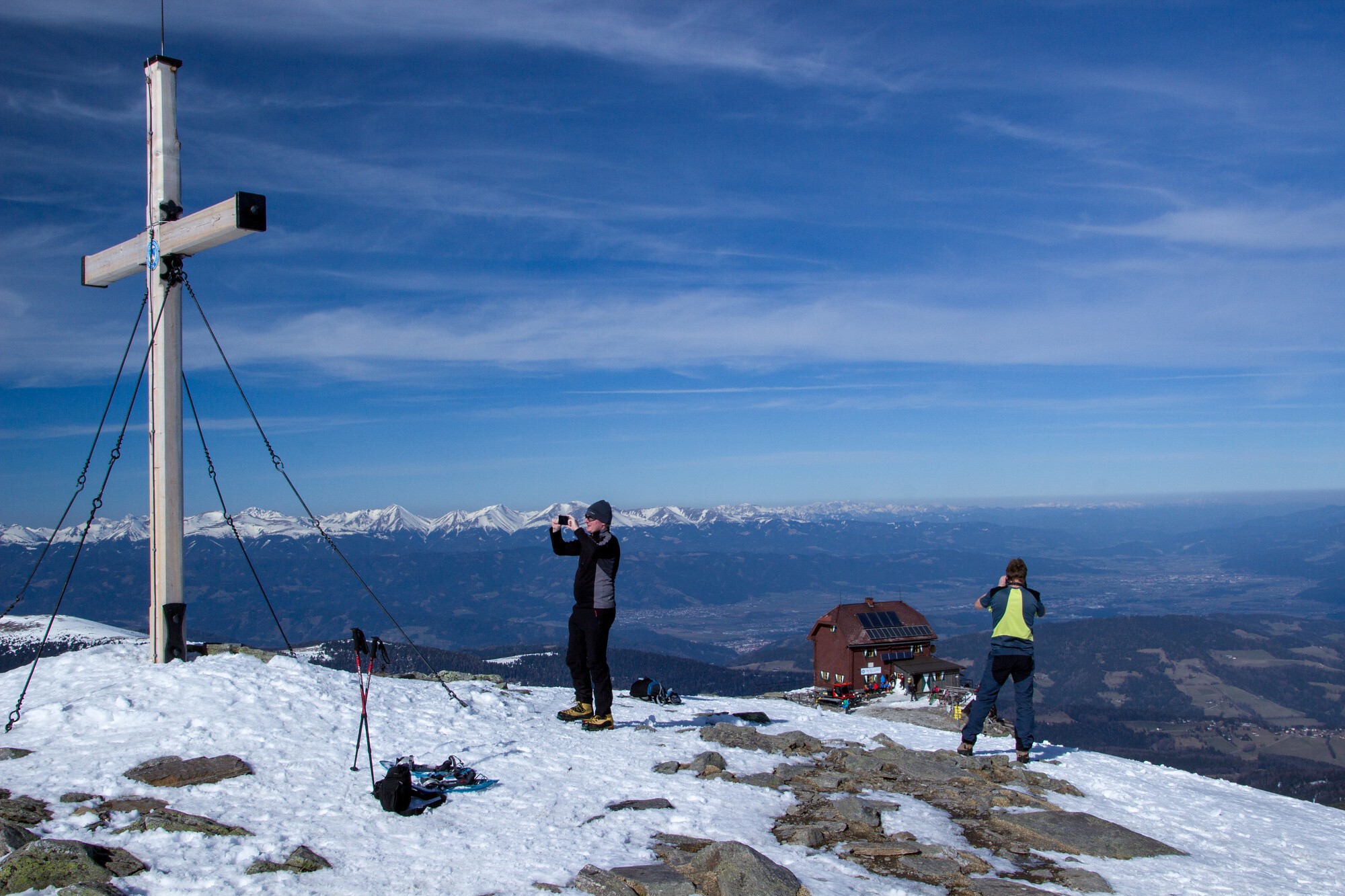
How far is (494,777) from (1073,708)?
207m

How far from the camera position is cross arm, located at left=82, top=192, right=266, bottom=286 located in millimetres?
10656

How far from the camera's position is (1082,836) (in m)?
8.66

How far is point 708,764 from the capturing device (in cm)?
1005

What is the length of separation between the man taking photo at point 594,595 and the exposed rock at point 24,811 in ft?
19.2

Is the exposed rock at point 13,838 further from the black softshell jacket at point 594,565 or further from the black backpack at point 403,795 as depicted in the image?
the black softshell jacket at point 594,565

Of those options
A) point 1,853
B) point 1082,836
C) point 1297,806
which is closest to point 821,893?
point 1082,836

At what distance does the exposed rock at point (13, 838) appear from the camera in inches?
231

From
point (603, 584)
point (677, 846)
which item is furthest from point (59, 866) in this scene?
point (603, 584)

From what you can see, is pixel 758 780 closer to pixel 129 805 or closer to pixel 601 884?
pixel 601 884

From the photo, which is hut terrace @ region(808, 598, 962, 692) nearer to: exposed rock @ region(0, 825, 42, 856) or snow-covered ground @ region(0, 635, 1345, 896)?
snow-covered ground @ region(0, 635, 1345, 896)

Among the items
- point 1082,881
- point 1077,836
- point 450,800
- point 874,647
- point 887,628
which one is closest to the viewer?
point 1082,881

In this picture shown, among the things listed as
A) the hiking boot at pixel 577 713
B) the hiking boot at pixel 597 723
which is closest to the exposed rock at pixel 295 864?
the hiking boot at pixel 597 723

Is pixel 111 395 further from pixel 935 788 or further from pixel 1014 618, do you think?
pixel 1014 618

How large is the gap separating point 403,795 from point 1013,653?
8.41 metres
